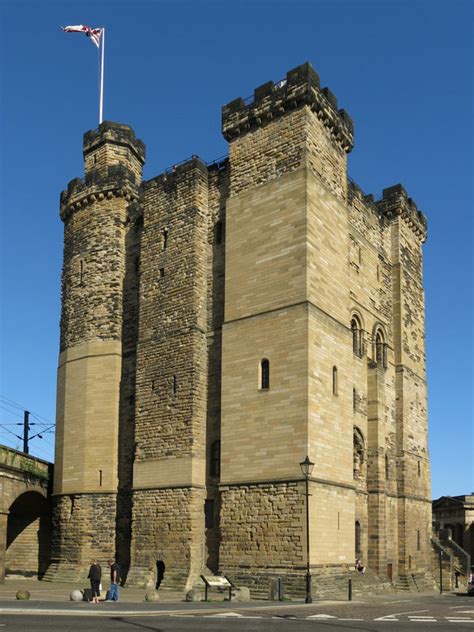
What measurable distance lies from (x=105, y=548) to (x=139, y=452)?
394 centimetres

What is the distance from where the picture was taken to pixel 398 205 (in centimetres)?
3584

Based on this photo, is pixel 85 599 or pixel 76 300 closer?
pixel 85 599

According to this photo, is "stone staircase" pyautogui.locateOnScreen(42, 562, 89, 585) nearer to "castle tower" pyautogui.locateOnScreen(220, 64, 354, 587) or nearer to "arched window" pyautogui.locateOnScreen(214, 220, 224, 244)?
"castle tower" pyautogui.locateOnScreen(220, 64, 354, 587)

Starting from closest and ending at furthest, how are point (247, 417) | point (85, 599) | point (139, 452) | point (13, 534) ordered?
point (85, 599) < point (247, 417) < point (139, 452) < point (13, 534)

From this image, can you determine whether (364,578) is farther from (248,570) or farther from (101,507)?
(101,507)

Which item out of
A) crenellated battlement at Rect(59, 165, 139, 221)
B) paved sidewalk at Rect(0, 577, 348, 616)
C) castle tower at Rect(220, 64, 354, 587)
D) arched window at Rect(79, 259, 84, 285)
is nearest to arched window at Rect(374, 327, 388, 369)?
castle tower at Rect(220, 64, 354, 587)

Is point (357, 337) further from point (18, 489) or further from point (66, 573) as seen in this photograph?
point (18, 489)

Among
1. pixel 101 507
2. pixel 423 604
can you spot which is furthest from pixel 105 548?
pixel 423 604

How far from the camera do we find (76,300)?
32.0 meters

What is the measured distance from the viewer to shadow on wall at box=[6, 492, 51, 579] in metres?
33.2

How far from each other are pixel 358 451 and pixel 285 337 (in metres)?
7.73

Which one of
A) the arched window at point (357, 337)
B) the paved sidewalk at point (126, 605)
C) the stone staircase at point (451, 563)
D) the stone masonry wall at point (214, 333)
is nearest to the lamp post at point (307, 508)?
the paved sidewalk at point (126, 605)

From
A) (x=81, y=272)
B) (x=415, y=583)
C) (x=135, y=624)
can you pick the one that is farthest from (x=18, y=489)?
(x=135, y=624)

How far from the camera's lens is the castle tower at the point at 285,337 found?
23766mm
